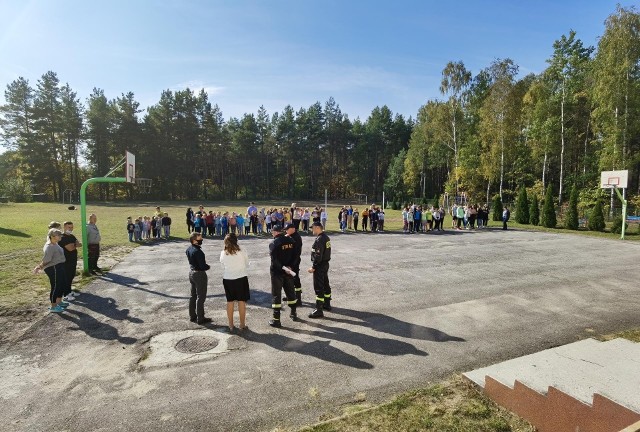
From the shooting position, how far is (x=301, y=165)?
6550 centimetres

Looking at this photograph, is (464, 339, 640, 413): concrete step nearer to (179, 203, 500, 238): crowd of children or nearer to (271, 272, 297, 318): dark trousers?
(271, 272, 297, 318): dark trousers

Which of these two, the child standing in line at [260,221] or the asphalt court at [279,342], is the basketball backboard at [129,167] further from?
the child standing in line at [260,221]

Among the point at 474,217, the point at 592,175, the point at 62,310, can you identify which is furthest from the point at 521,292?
the point at 592,175

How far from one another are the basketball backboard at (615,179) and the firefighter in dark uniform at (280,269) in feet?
71.7

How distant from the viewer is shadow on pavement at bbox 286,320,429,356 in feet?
18.1

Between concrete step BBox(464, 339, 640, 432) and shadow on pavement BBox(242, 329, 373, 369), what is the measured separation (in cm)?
152

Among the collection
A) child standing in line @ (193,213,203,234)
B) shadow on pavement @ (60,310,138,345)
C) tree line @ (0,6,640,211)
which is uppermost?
tree line @ (0,6,640,211)

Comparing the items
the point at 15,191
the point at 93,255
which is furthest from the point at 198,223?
the point at 15,191

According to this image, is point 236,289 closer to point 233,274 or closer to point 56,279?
point 233,274

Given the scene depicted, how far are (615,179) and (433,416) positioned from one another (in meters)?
23.4

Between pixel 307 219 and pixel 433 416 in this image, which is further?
pixel 307 219

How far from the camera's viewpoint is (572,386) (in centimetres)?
389

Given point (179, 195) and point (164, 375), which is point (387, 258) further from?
point (179, 195)

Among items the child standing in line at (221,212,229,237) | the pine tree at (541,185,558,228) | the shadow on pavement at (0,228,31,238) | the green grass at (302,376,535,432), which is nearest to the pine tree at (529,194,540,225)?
the pine tree at (541,185,558,228)
